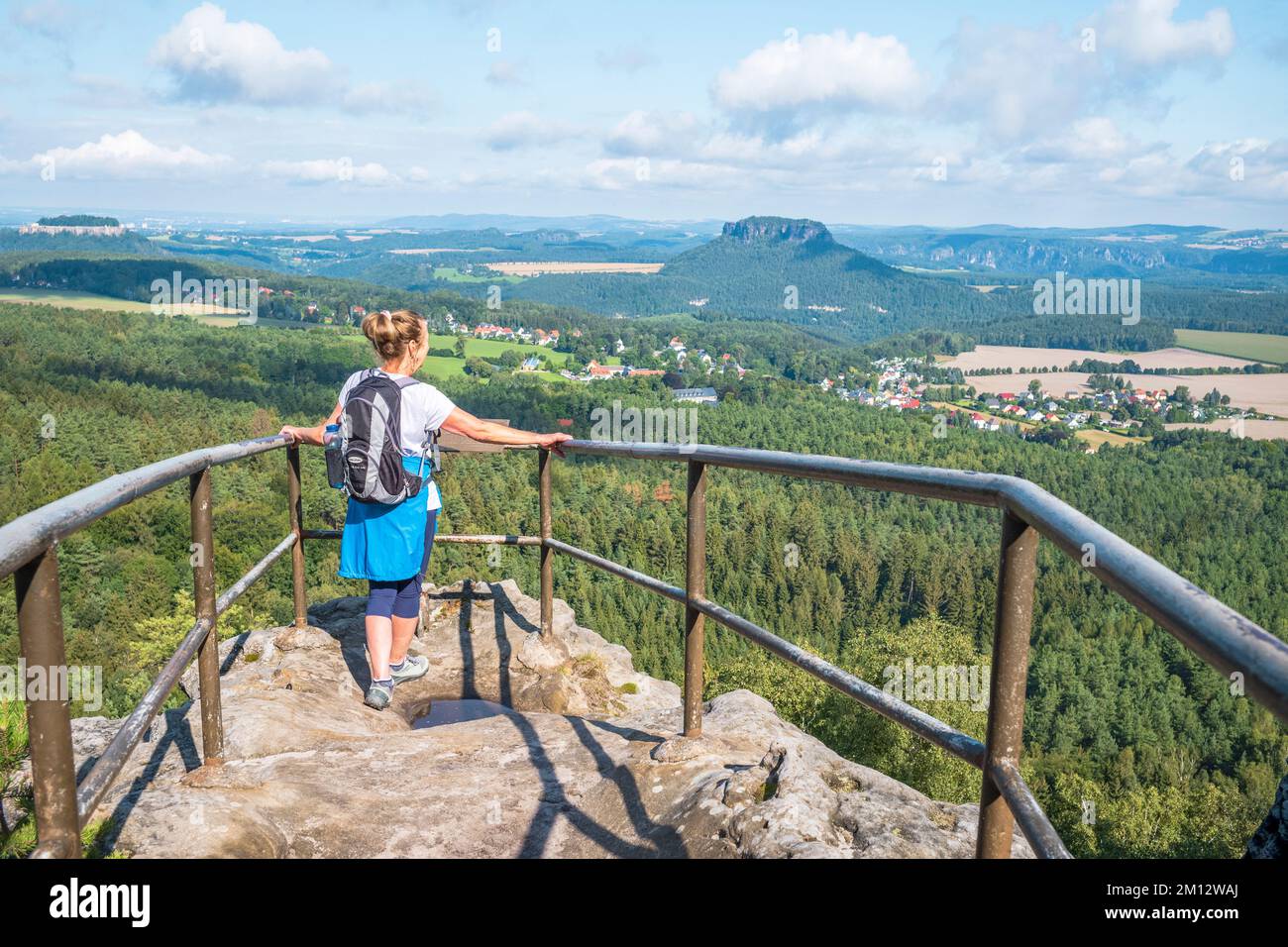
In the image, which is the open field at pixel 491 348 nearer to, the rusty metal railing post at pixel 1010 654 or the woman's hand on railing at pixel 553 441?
the woman's hand on railing at pixel 553 441

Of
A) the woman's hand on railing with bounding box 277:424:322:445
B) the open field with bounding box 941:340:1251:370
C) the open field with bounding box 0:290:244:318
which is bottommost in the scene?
the open field with bounding box 941:340:1251:370

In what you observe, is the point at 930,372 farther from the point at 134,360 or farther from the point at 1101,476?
the point at 134,360

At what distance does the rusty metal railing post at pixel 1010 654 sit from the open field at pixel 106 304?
122 metres

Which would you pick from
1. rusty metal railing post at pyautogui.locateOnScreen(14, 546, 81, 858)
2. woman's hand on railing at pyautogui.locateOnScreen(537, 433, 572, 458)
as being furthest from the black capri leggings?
rusty metal railing post at pyautogui.locateOnScreen(14, 546, 81, 858)

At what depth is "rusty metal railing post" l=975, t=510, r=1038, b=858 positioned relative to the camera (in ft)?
5.88

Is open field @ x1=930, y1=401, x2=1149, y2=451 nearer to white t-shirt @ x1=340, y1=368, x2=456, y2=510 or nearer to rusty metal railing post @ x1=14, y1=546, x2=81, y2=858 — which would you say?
white t-shirt @ x1=340, y1=368, x2=456, y2=510

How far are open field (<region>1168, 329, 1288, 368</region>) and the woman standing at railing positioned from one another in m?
163

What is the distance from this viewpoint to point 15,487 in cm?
5044

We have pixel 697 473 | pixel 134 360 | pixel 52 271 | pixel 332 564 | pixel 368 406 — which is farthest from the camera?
pixel 52 271

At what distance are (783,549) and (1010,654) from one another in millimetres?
61999

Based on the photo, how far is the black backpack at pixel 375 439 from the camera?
3.99 metres

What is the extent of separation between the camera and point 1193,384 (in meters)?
125
